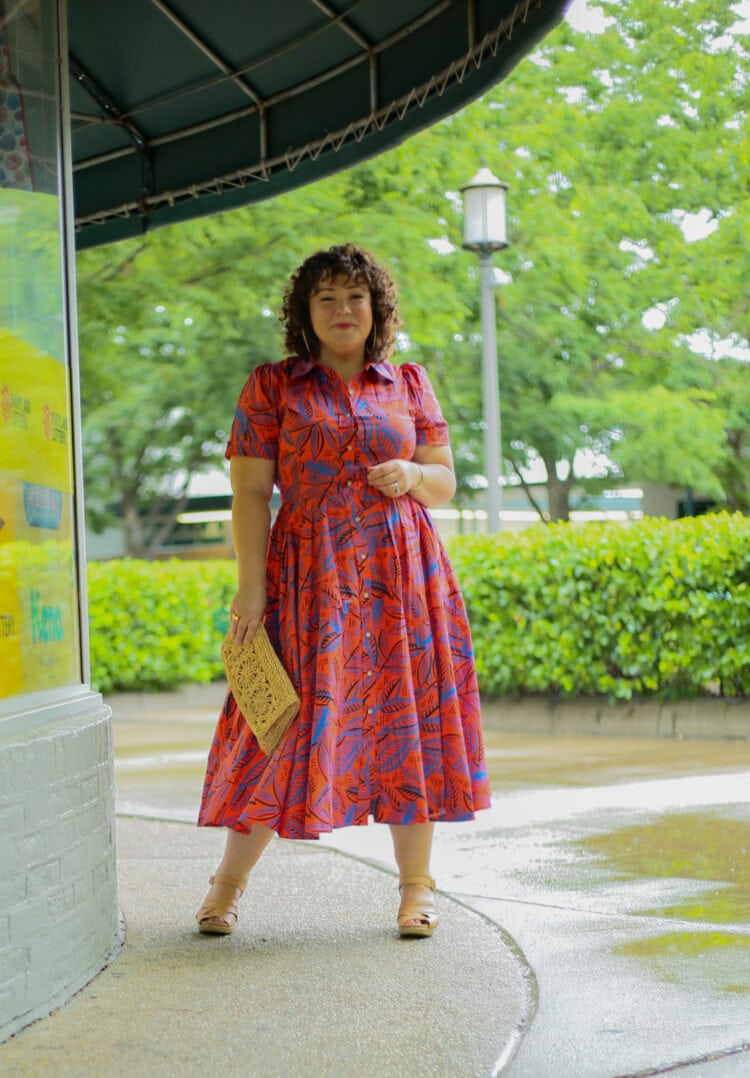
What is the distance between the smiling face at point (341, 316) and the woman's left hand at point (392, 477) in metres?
0.39

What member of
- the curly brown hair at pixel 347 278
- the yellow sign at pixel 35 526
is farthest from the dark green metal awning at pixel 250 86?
the yellow sign at pixel 35 526

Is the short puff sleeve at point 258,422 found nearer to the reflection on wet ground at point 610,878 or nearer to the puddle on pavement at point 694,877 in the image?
the reflection on wet ground at point 610,878

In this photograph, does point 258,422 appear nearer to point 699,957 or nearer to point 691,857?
point 699,957

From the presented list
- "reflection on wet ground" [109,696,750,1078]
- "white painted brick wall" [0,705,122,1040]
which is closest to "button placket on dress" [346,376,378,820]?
"reflection on wet ground" [109,696,750,1078]

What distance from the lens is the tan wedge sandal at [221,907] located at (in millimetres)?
3920

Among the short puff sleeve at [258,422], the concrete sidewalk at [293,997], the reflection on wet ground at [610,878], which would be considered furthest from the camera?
the short puff sleeve at [258,422]

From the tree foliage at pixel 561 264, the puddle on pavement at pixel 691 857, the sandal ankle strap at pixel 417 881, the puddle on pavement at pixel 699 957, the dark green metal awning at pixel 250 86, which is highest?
the tree foliage at pixel 561 264

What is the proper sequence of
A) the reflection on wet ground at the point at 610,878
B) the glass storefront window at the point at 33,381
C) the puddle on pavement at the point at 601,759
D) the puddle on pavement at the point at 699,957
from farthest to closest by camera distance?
1. the puddle on pavement at the point at 601,759
2. the glass storefront window at the point at 33,381
3. the puddle on pavement at the point at 699,957
4. the reflection on wet ground at the point at 610,878

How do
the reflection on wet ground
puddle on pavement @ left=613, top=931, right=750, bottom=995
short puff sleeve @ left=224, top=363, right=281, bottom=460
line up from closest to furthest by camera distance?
the reflection on wet ground
puddle on pavement @ left=613, top=931, right=750, bottom=995
short puff sleeve @ left=224, top=363, right=281, bottom=460

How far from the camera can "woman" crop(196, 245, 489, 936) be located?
3883mm

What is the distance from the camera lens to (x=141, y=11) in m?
5.44

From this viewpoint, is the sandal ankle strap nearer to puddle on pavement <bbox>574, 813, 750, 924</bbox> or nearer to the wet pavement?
the wet pavement

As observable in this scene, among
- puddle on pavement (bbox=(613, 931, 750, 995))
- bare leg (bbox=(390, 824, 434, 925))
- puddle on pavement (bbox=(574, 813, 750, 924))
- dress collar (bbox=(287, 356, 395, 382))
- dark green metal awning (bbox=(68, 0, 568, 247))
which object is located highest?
dark green metal awning (bbox=(68, 0, 568, 247))

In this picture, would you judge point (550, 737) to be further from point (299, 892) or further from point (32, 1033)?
point (32, 1033)
